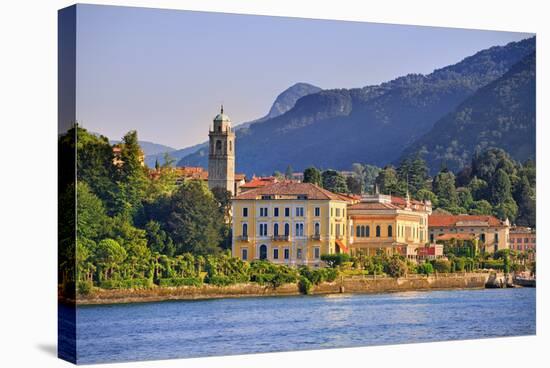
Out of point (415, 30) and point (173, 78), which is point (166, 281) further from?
point (415, 30)

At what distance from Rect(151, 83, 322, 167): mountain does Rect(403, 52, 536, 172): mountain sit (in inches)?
108

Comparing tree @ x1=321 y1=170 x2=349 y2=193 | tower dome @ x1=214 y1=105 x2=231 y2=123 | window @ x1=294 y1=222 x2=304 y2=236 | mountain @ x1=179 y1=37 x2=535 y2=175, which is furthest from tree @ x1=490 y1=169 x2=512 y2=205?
tower dome @ x1=214 y1=105 x2=231 y2=123

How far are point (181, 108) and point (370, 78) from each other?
8.73 feet

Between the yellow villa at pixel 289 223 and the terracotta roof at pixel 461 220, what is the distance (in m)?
1.40

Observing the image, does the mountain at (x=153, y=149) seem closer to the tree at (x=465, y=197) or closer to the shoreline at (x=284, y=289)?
the shoreline at (x=284, y=289)

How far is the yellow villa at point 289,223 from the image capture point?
22000mm

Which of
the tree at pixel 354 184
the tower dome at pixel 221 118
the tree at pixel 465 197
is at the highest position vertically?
the tower dome at pixel 221 118

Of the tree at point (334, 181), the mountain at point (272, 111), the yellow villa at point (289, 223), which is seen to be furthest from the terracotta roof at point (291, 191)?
the mountain at point (272, 111)

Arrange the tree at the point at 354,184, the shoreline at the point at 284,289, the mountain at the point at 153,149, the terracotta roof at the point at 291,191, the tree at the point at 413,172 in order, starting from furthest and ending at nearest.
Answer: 1. the tree at the point at 413,172
2. the tree at the point at 354,184
3. the terracotta roof at the point at 291,191
4. the shoreline at the point at 284,289
5. the mountain at the point at 153,149

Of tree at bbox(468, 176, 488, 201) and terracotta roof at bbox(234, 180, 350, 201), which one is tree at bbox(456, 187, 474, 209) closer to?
tree at bbox(468, 176, 488, 201)

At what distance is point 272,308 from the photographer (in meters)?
20.8

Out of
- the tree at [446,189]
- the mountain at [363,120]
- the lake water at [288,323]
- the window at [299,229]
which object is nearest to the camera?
the lake water at [288,323]

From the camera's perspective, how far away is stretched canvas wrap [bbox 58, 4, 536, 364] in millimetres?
19000

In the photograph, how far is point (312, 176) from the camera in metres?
23.0
